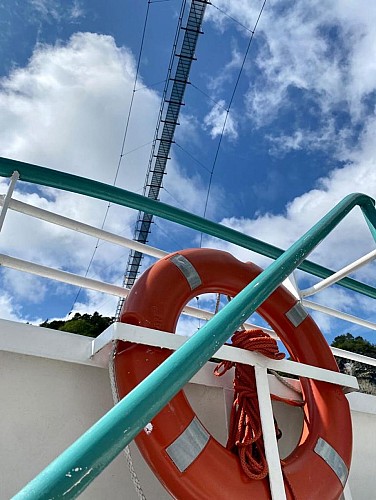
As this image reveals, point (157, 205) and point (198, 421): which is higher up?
point (157, 205)

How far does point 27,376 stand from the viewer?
1074mm

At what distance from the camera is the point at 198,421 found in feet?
3.41

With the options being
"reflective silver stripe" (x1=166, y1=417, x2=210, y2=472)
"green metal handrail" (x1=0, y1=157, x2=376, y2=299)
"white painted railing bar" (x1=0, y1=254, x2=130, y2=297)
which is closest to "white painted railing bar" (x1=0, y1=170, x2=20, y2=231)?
"green metal handrail" (x1=0, y1=157, x2=376, y2=299)

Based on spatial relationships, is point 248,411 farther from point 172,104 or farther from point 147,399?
point 172,104

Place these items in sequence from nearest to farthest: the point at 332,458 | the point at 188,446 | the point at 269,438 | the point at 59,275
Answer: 1. the point at 188,446
2. the point at 269,438
3. the point at 332,458
4. the point at 59,275

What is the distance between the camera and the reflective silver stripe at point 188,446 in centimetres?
96

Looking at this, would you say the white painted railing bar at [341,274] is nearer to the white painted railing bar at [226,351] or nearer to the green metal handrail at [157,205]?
the green metal handrail at [157,205]

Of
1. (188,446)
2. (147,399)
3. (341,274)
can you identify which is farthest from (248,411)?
(147,399)

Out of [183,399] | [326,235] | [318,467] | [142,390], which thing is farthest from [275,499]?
[142,390]

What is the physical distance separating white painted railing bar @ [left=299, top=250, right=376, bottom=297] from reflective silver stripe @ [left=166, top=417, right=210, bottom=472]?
75 centimetres

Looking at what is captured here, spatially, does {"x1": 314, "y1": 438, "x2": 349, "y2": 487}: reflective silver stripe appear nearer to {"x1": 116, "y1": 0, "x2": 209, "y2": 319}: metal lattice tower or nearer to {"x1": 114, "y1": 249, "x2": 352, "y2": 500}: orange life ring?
{"x1": 114, "y1": 249, "x2": 352, "y2": 500}: orange life ring

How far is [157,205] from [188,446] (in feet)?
2.51

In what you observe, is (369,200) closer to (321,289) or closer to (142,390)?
(321,289)

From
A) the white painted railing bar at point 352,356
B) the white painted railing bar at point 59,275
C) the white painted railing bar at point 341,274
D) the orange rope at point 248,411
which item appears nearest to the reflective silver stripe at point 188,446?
the orange rope at point 248,411
